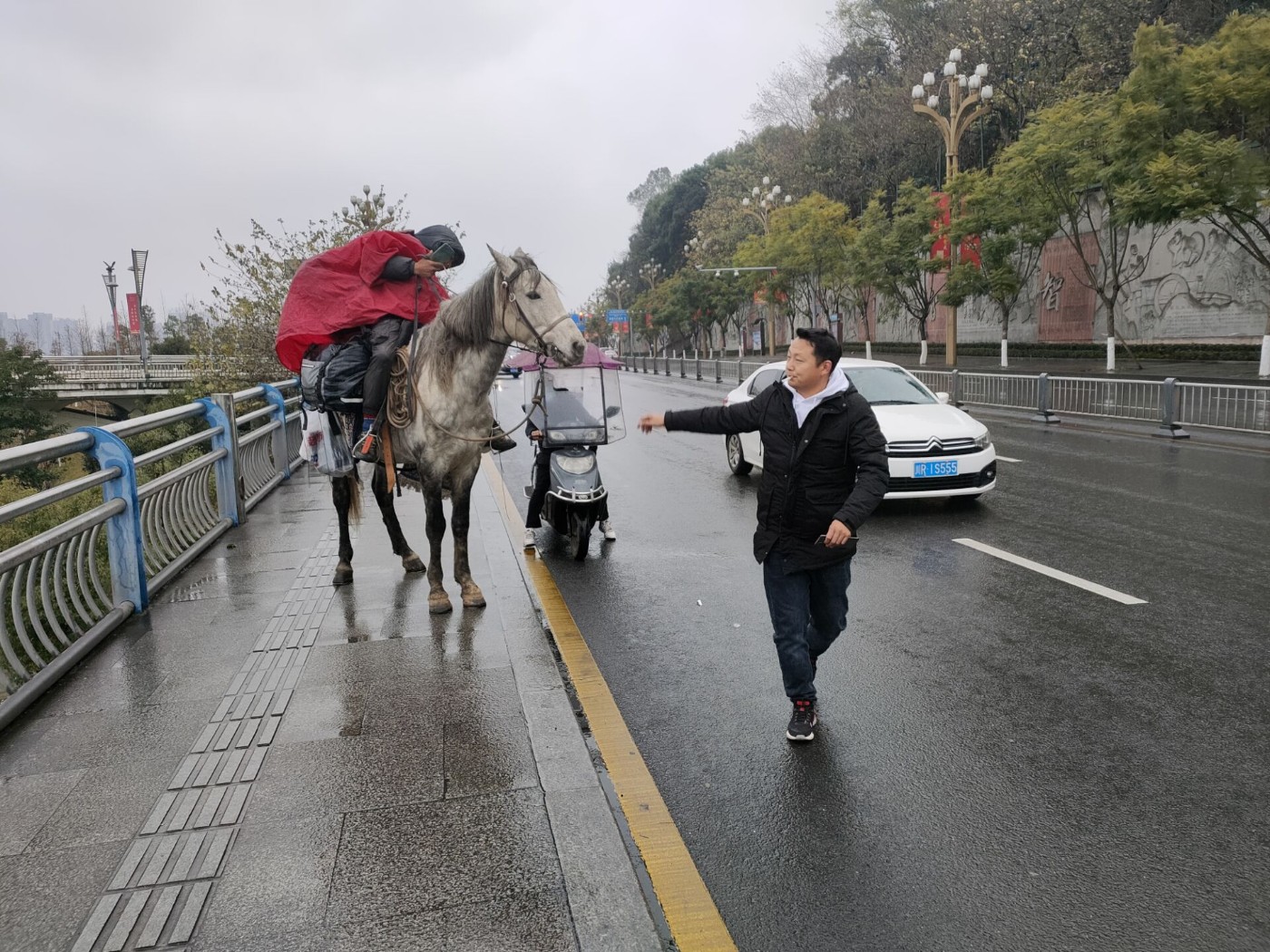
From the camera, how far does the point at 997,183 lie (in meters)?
29.0

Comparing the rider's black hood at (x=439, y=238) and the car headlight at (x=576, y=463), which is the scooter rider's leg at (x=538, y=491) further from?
the rider's black hood at (x=439, y=238)

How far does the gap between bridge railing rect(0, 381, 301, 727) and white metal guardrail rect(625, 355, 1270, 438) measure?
44.6ft

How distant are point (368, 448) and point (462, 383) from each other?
749 mm

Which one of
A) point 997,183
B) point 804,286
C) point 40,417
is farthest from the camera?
point 804,286

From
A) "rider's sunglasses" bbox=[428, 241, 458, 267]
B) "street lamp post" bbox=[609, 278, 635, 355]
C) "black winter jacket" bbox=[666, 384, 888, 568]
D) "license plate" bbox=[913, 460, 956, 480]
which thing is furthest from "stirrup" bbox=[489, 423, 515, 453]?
"street lamp post" bbox=[609, 278, 635, 355]

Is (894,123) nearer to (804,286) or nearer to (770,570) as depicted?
(804,286)

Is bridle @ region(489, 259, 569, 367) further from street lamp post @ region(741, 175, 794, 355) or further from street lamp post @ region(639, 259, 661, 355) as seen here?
street lamp post @ region(639, 259, 661, 355)

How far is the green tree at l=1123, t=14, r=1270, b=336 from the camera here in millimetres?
19422

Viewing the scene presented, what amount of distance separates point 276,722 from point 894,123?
50224 mm

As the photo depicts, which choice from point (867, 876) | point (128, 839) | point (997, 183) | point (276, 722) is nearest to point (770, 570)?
point (867, 876)

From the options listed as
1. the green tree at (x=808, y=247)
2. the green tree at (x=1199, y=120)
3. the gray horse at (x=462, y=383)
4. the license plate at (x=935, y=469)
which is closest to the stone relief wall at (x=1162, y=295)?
the green tree at (x=808, y=247)

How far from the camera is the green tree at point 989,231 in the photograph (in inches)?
1144

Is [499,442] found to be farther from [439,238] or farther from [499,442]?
[439,238]

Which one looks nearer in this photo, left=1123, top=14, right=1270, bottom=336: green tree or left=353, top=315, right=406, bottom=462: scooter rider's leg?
left=353, top=315, right=406, bottom=462: scooter rider's leg
